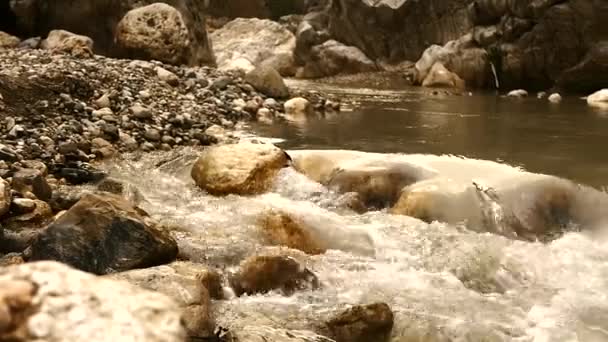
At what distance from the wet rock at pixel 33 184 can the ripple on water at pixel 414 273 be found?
678mm

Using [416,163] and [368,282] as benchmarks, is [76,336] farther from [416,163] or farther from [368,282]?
[416,163]

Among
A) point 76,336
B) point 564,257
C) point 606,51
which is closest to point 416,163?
point 564,257

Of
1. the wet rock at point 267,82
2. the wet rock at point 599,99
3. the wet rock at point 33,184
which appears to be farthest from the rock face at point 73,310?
the wet rock at point 599,99

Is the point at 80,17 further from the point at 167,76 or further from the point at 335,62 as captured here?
the point at 335,62

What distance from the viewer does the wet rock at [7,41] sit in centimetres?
967

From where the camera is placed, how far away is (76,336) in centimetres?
129

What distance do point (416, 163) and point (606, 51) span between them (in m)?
9.15

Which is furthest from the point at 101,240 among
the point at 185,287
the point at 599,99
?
the point at 599,99

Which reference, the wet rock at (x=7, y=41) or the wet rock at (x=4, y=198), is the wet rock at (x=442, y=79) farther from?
the wet rock at (x=4, y=198)

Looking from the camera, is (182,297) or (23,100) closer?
(182,297)

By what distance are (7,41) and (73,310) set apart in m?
9.80

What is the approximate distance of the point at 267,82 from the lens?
9250 mm

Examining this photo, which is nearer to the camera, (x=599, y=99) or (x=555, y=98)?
(x=599, y=99)

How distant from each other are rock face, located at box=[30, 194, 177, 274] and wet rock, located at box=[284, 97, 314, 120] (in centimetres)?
552
